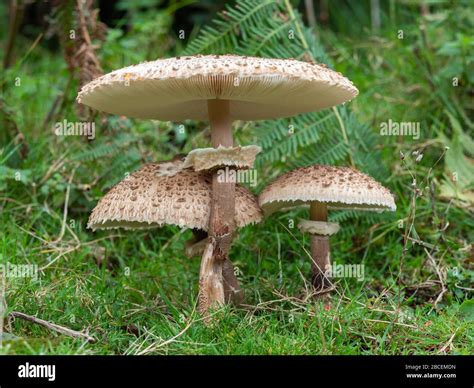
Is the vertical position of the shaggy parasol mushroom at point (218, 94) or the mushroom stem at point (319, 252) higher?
the shaggy parasol mushroom at point (218, 94)

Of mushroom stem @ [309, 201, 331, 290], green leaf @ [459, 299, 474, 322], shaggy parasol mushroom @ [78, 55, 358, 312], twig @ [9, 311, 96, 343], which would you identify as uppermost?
shaggy parasol mushroom @ [78, 55, 358, 312]

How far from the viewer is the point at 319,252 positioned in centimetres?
430

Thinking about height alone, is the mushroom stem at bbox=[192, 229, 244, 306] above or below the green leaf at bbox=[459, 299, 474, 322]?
above

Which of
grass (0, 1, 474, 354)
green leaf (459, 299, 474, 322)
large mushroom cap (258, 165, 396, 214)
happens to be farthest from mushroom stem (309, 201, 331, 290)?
green leaf (459, 299, 474, 322)

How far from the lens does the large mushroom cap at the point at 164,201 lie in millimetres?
3574

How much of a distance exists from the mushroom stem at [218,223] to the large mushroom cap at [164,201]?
7 centimetres

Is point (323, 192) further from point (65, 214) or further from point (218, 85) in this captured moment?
point (65, 214)

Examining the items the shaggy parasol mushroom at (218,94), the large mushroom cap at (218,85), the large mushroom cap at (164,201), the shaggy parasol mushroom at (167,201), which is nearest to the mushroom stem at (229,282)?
the shaggy parasol mushroom at (167,201)

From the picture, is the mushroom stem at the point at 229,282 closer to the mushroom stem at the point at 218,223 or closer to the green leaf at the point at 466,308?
the mushroom stem at the point at 218,223

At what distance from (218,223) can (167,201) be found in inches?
15.0

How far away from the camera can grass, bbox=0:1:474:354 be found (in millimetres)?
3590

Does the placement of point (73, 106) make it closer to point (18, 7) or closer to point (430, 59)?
point (18, 7)

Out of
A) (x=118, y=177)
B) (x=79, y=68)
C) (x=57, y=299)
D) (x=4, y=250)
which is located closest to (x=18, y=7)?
(x=79, y=68)

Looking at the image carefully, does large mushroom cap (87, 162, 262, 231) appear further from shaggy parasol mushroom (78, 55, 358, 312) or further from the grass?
the grass
